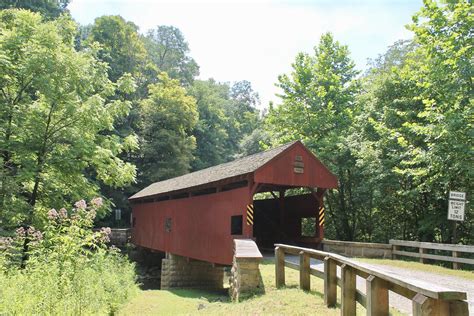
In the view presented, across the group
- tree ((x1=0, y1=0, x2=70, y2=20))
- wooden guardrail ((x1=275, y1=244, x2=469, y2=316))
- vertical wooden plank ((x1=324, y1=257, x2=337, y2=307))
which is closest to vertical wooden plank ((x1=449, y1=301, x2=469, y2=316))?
wooden guardrail ((x1=275, y1=244, x2=469, y2=316))

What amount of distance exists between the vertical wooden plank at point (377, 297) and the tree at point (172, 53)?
5052cm

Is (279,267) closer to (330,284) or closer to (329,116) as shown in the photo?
(330,284)

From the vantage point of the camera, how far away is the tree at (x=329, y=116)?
19.0 m

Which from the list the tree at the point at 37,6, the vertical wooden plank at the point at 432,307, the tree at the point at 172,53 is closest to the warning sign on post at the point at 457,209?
the vertical wooden plank at the point at 432,307

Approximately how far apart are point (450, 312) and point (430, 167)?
10.2m

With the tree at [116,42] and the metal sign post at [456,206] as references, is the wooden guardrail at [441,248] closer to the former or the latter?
the metal sign post at [456,206]

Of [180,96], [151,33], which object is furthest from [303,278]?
[151,33]

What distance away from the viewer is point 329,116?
2008 cm

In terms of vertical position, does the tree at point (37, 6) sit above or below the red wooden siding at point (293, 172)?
above

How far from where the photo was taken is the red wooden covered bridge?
12.1 metres

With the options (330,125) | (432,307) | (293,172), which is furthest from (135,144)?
(432,307)

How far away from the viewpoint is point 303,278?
6.58 metres

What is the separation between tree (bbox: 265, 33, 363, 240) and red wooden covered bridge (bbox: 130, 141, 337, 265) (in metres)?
3.03

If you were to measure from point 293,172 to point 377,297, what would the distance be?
29.8ft
